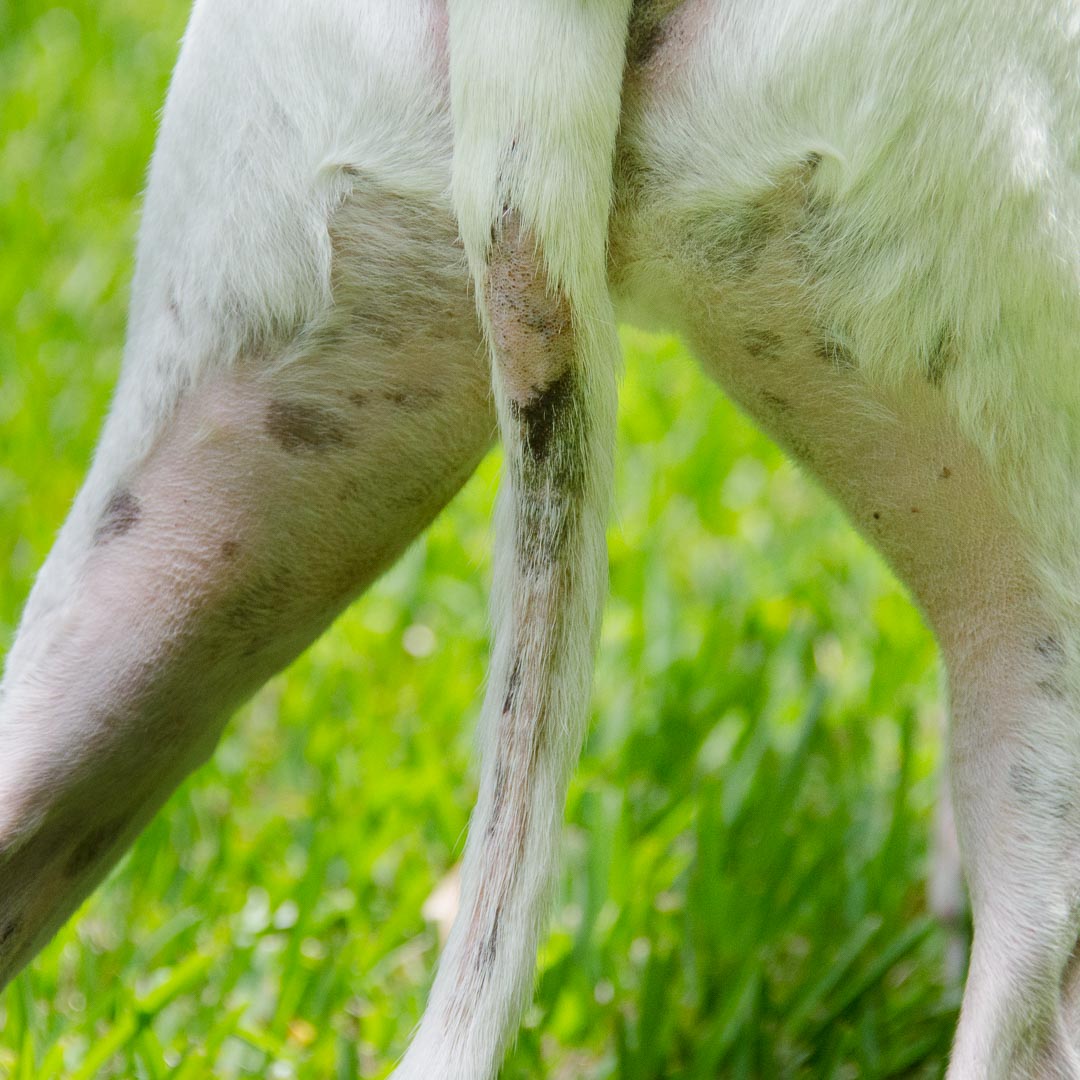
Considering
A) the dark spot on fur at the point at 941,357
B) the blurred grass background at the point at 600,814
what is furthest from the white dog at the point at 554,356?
the blurred grass background at the point at 600,814

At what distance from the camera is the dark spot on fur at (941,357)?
134 cm

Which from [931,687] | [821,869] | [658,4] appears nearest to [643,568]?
[931,687]

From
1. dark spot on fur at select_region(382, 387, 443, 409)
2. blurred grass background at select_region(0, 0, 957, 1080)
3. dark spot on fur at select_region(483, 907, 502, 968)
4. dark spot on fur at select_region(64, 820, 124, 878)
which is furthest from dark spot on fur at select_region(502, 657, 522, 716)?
blurred grass background at select_region(0, 0, 957, 1080)

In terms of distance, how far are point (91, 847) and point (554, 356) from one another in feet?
2.56

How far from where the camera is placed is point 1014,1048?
4.57ft

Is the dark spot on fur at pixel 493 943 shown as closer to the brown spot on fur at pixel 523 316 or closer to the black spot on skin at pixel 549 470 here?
the black spot on skin at pixel 549 470

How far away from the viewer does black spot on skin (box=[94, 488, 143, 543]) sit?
61.9 inches

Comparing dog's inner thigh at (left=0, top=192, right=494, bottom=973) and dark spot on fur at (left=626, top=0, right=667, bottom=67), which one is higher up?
dark spot on fur at (left=626, top=0, right=667, bottom=67)

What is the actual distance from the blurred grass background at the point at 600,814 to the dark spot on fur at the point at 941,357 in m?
0.97

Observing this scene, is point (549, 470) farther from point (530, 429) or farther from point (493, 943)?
point (493, 943)

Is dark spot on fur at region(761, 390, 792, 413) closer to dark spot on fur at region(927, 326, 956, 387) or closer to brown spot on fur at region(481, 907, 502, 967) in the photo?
dark spot on fur at region(927, 326, 956, 387)

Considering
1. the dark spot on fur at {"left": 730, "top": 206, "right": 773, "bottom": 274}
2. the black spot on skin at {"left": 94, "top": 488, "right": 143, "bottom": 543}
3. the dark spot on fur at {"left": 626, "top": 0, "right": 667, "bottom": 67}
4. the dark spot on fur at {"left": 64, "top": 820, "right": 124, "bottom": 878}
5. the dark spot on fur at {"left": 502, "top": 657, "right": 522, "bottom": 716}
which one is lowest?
the dark spot on fur at {"left": 64, "top": 820, "right": 124, "bottom": 878}

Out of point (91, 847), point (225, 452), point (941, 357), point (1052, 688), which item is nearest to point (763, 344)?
point (941, 357)

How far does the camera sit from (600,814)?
2.52 metres
